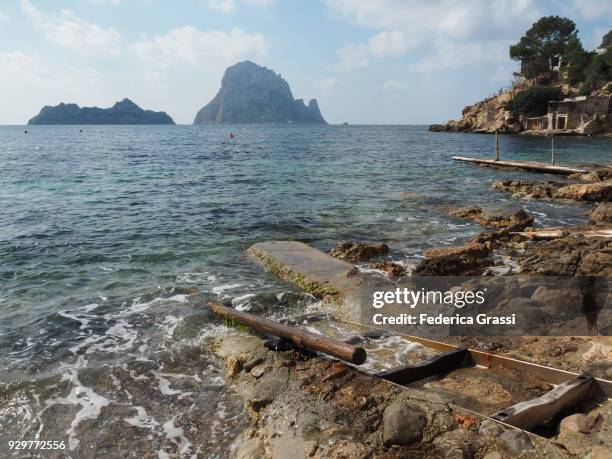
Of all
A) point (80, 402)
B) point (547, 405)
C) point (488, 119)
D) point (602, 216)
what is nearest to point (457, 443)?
point (547, 405)

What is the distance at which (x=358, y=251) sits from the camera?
13680 millimetres

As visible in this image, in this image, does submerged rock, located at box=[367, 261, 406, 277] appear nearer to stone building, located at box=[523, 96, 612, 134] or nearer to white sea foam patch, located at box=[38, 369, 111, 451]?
white sea foam patch, located at box=[38, 369, 111, 451]

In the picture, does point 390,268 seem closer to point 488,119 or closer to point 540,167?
point 540,167

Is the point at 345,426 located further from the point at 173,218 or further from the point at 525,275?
the point at 173,218

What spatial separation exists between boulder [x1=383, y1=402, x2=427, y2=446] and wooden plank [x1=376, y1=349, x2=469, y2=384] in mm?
1014

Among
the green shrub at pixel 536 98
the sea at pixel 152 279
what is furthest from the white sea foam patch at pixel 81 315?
the green shrub at pixel 536 98

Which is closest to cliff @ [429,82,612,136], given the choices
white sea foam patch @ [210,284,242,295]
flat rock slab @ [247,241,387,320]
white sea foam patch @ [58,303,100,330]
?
flat rock slab @ [247,241,387,320]

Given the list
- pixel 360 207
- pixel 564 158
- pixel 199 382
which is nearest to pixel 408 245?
pixel 360 207

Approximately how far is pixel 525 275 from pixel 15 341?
37.2 ft

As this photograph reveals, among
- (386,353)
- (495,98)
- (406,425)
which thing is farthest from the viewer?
(495,98)

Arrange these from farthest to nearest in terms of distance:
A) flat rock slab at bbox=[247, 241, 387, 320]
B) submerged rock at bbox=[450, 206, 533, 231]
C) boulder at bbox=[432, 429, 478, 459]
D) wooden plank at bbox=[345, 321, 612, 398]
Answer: submerged rock at bbox=[450, 206, 533, 231], flat rock slab at bbox=[247, 241, 387, 320], wooden plank at bbox=[345, 321, 612, 398], boulder at bbox=[432, 429, 478, 459]

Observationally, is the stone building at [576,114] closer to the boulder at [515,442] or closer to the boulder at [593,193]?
the boulder at [593,193]

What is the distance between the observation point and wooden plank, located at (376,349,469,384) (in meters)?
6.52

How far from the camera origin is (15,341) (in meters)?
8.99
